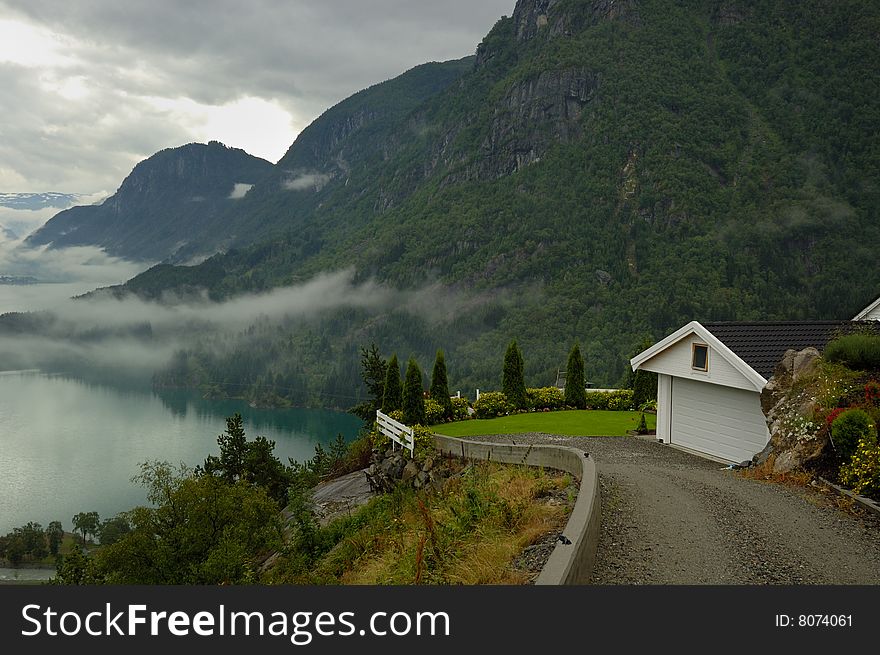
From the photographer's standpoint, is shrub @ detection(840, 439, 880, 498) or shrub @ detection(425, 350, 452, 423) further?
shrub @ detection(425, 350, 452, 423)

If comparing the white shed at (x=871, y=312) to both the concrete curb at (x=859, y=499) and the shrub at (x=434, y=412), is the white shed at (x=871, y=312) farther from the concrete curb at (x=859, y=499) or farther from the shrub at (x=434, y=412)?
the shrub at (x=434, y=412)

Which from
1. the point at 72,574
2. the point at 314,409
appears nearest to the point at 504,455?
the point at 72,574

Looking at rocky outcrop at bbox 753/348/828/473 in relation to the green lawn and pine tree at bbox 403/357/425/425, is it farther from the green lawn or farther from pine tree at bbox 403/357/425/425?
pine tree at bbox 403/357/425/425

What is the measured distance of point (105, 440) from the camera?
12012 cm

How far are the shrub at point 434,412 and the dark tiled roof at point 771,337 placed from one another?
1066 centimetres

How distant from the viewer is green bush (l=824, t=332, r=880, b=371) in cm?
1397

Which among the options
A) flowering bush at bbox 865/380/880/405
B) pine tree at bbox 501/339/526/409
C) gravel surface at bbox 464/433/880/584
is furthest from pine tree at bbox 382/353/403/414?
flowering bush at bbox 865/380/880/405

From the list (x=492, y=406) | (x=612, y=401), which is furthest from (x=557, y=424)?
(x=612, y=401)

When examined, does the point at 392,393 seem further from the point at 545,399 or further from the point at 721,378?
the point at 721,378

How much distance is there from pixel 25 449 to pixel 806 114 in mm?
206732

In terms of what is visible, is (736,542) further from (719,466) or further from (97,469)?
(97,469)

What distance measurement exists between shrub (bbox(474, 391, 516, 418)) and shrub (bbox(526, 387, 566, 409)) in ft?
5.61

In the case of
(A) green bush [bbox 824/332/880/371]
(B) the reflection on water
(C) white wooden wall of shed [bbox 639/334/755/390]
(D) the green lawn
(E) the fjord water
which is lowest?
(B) the reflection on water

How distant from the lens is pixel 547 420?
2583cm
